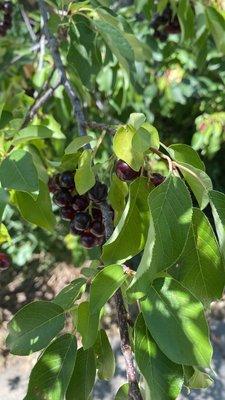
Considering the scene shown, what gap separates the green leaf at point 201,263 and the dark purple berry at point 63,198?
1.13 feet

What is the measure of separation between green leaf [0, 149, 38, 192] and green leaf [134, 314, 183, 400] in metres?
0.23

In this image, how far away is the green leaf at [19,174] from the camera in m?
0.77

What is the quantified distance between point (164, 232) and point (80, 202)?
1.25 ft

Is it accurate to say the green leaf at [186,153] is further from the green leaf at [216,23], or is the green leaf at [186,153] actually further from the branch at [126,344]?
the green leaf at [216,23]

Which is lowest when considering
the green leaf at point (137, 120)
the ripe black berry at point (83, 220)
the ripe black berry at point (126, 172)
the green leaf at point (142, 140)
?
the ripe black berry at point (83, 220)

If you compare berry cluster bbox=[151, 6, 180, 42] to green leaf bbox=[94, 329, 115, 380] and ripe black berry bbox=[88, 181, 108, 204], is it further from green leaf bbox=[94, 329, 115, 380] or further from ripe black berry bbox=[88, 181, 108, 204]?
green leaf bbox=[94, 329, 115, 380]

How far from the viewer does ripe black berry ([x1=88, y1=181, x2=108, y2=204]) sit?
0.89 metres

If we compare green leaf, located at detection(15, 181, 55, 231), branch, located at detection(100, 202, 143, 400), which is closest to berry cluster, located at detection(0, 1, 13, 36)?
green leaf, located at detection(15, 181, 55, 231)

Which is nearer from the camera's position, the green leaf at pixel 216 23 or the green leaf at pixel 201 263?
the green leaf at pixel 201 263

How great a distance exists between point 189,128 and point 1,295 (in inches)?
60.9

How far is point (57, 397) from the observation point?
702mm

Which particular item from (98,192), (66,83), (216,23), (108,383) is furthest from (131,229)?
(108,383)

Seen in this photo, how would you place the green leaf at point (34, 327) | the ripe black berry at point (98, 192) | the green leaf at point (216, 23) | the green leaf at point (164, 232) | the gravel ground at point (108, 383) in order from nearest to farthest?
the green leaf at point (164, 232) → the green leaf at point (34, 327) → the ripe black berry at point (98, 192) → the green leaf at point (216, 23) → the gravel ground at point (108, 383)

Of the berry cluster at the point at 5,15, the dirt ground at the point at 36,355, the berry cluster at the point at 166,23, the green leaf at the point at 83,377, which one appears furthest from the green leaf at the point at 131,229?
the dirt ground at the point at 36,355
